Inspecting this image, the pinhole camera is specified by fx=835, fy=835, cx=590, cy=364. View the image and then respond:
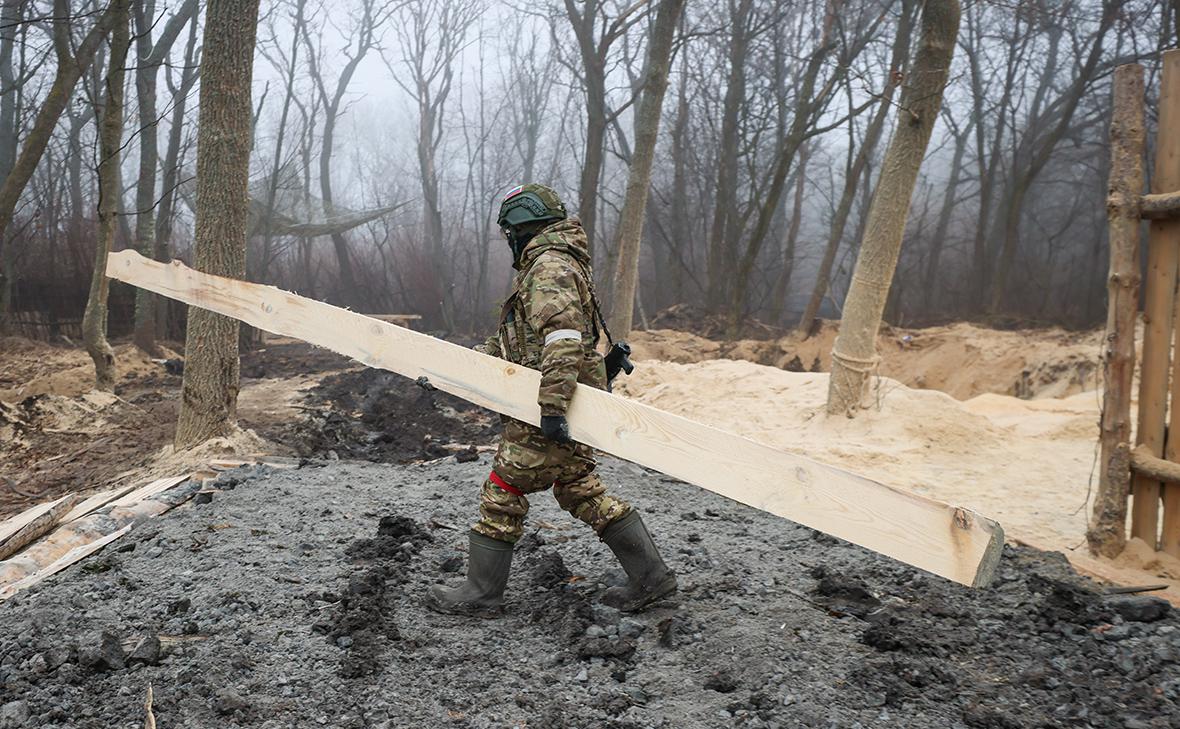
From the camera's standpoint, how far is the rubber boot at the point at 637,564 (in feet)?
12.1

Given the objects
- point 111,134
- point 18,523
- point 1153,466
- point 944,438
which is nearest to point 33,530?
point 18,523

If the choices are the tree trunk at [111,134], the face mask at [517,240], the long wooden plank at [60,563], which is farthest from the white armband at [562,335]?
the tree trunk at [111,134]

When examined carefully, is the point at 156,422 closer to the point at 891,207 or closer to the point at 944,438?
the point at 891,207

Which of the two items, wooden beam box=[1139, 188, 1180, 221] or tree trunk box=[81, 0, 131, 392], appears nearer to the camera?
wooden beam box=[1139, 188, 1180, 221]

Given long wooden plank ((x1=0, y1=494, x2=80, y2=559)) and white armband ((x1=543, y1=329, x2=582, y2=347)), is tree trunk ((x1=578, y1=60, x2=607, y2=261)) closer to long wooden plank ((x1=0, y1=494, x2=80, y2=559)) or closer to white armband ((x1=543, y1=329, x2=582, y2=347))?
long wooden plank ((x1=0, y1=494, x2=80, y2=559))

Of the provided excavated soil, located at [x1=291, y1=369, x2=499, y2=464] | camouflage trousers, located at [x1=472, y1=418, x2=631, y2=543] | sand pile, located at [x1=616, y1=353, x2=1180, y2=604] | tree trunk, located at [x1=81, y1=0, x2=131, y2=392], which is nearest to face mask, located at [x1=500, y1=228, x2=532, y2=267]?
camouflage trousers, located at [x1=472, y1=418, x2=631, y2=543]

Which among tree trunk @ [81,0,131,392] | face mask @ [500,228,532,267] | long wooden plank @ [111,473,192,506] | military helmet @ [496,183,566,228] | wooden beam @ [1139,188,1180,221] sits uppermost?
tree trunk @ [81,0,131,392]

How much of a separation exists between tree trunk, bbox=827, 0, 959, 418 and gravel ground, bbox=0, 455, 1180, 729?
359 centimetres

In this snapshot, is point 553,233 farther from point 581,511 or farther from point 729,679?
point 729,679

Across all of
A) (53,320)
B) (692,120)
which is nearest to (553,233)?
(53,320)

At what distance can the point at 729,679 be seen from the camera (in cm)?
306

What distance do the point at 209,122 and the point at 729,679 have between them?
5647 mm

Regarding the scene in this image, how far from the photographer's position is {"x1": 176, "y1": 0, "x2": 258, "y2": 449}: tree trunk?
6.39 m

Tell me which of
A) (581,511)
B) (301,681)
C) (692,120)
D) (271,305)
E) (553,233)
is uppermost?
(692,120)
